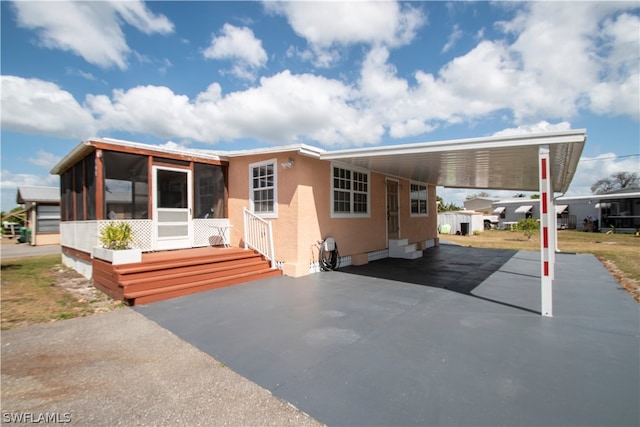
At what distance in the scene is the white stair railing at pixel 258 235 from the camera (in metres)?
7.33

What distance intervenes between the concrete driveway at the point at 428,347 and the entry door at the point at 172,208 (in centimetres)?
272

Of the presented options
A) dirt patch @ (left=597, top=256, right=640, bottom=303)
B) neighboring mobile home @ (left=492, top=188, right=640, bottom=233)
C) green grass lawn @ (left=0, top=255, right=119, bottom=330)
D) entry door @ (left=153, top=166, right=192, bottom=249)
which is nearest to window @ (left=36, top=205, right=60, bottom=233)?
green grass lawn @ (left=0, top=255, right=119, bottom=330)

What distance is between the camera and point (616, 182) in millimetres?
41844

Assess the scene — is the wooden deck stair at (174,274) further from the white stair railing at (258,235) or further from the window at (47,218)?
the window at (47,218)

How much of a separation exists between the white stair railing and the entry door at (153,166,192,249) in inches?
59.7

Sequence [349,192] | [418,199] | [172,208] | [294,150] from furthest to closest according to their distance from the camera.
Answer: [418,199] → [349,192] → [172,208] → [294,150]

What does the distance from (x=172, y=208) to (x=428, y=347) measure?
6880 millimetres

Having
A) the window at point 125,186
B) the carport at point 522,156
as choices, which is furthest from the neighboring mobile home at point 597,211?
the window at point 125,186

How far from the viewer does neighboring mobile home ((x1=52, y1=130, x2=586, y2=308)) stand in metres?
6.66

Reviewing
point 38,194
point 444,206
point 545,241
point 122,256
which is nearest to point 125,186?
point 122,256

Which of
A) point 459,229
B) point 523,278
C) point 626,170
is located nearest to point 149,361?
point 523,278

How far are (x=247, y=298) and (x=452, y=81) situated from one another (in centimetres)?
993

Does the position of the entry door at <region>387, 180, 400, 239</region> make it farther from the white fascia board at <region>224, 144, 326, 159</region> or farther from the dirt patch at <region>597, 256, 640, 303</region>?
the dirt patch at <region>597, 256, 640, 303</region>

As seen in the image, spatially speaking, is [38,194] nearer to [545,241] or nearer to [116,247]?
[116,247]
